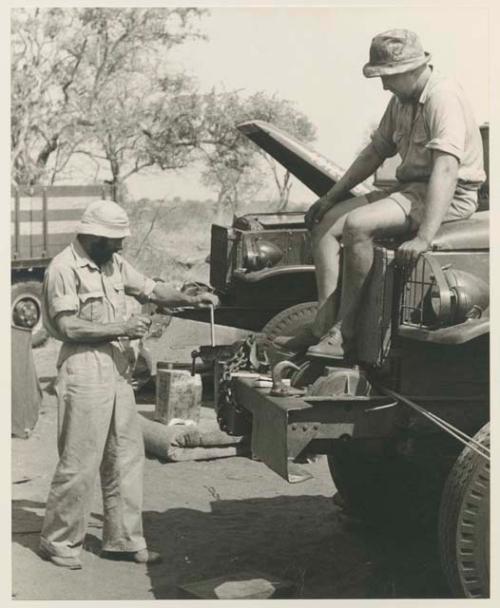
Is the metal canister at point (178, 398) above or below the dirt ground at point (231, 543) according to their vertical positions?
above

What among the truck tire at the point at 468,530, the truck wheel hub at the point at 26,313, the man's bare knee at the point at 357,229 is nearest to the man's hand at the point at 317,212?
the man's bare knee at the point at 357,229

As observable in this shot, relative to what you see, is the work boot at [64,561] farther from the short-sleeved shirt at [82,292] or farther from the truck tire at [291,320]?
the truck tire at [291,320]

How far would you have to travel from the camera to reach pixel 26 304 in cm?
1441

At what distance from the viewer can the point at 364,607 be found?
4637 millimetres

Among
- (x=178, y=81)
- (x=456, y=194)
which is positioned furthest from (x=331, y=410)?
(x=178, y=81)

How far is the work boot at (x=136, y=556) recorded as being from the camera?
5.71 m

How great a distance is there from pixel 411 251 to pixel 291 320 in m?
2.31

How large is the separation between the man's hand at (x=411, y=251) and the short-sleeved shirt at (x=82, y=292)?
1.62 m

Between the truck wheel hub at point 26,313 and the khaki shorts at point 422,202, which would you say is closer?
the khaki shorts at point 422,202

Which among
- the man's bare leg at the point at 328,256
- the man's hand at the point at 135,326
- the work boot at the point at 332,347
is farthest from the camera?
the man's hand at the point at 135,326

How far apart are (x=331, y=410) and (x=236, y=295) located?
3693 mm

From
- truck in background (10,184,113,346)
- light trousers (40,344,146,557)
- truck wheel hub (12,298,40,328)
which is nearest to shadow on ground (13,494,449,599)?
light trousers (40,344,146,557)

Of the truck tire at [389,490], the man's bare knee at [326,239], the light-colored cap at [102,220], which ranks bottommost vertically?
the truck tire at [389,490]

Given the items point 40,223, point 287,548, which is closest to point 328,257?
point 287,548
